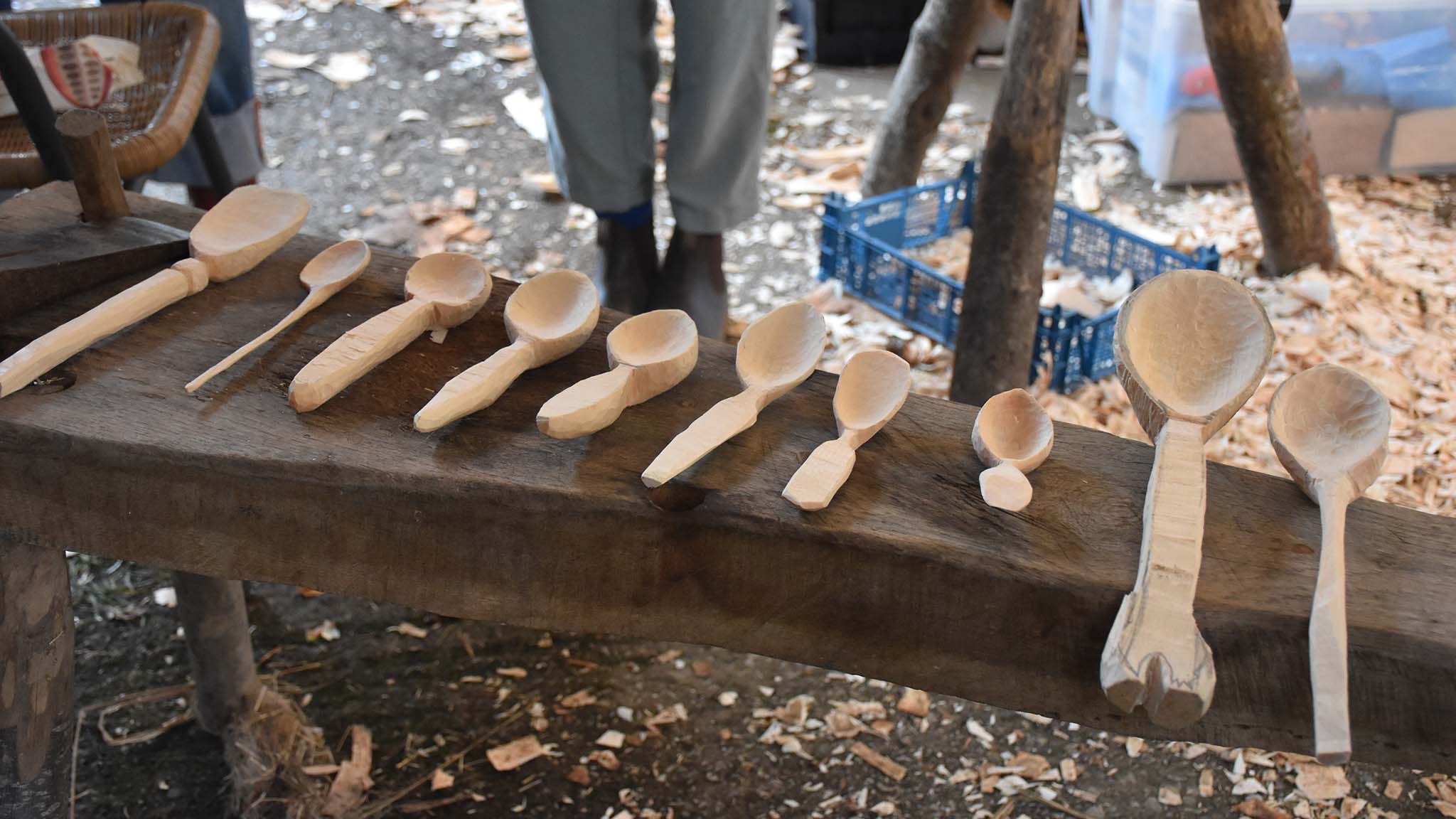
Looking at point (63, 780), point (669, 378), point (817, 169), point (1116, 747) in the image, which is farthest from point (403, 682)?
point (817, 169)

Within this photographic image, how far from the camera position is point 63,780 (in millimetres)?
1247

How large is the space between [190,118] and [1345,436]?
1795 mm

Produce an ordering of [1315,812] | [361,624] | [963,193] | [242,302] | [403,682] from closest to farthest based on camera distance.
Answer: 1. [242,302]
2. [1315,812]
3. [403,682]
4. [361,624]
5. [963,193]

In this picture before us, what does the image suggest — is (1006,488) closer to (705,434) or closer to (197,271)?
(705,434)

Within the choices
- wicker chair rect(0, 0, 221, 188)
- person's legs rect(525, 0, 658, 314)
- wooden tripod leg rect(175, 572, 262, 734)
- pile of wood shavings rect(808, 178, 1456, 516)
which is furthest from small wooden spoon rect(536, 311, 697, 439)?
pile of wood shavings rect(808, 178, 1456, 516)

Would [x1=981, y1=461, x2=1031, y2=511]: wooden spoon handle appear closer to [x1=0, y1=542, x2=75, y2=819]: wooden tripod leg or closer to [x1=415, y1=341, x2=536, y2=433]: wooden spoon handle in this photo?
[x1=415, y1=341, x2=536, y2=433]: wooden spoon handle

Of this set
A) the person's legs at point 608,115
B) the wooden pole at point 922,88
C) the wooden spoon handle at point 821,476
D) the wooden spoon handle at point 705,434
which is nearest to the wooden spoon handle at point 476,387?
the wooden spoon handle at point 705,434

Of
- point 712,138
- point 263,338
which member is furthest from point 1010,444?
point 712,138

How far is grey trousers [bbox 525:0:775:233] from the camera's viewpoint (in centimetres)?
186

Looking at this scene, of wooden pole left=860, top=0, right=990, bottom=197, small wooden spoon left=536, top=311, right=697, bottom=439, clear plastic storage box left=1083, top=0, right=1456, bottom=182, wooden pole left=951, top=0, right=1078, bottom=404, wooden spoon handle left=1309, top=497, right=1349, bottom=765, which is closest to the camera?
wooden spoon handle left=1309, top=497, right=1349, bottom=765

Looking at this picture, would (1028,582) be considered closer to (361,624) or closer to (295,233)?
(295,233)

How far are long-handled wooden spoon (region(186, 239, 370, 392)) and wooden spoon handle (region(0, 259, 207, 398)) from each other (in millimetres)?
113

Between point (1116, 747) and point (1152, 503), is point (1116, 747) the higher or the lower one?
the lower one

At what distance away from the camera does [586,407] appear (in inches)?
39.1
